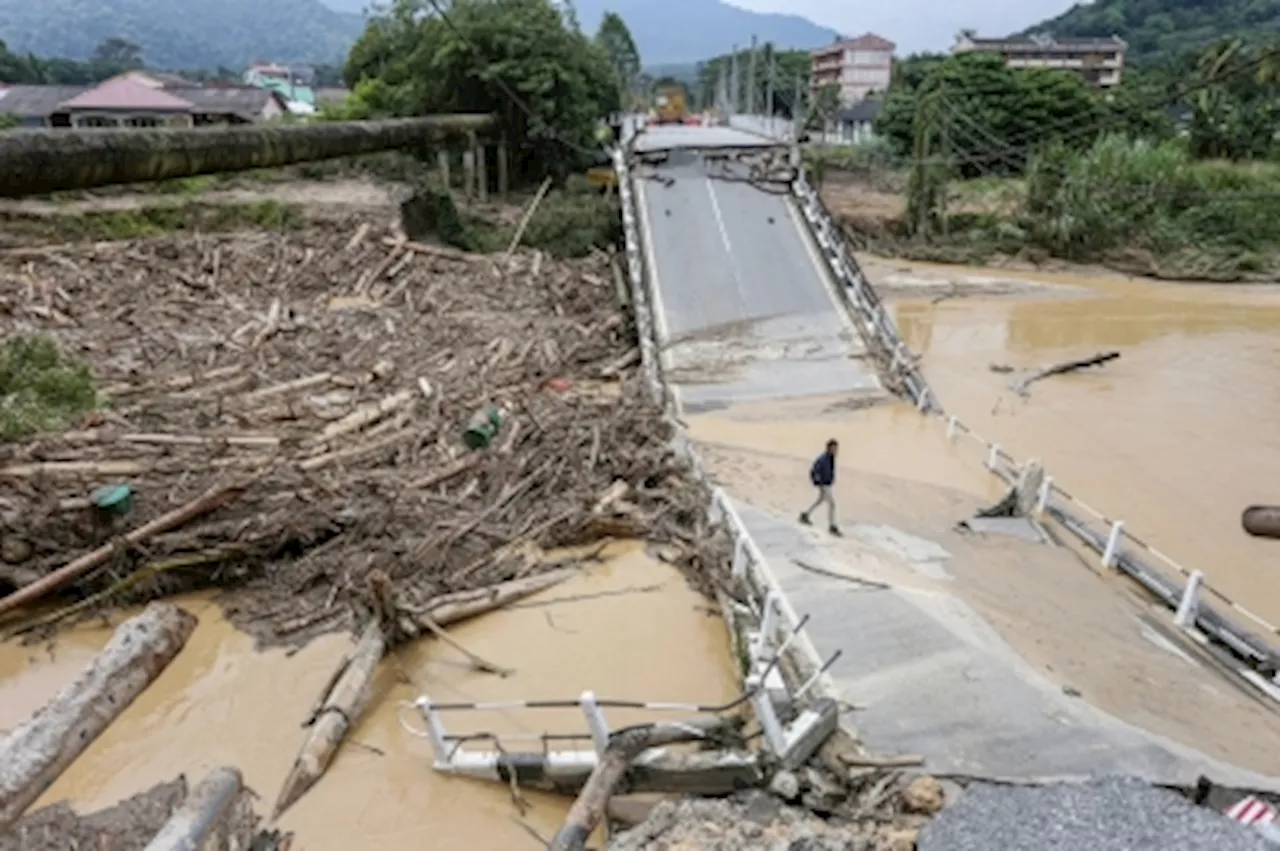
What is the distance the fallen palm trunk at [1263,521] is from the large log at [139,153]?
747 centimetres

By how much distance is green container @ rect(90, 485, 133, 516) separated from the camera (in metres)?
10.7

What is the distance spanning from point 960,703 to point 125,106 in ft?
164

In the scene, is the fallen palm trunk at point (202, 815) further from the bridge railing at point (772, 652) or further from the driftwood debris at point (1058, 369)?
the driftwood debris at point (1058, 369)

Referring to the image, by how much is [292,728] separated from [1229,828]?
25.0 ft

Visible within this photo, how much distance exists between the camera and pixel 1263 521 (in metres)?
3.75

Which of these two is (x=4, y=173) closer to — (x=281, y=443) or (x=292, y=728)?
(x=292, y=728)

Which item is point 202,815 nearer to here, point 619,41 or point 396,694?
point 396,694

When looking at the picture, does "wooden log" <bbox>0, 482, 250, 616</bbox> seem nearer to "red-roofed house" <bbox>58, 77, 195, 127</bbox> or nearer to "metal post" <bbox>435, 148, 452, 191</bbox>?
"metal post" <bbox>435, 148, 452, 191</bbox>

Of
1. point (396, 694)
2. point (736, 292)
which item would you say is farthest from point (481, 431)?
point (736, 292)

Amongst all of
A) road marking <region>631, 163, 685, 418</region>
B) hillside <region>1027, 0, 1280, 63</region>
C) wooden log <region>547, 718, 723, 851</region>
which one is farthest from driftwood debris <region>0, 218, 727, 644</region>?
hillside <region>1027, 0, 1280, 63</region>

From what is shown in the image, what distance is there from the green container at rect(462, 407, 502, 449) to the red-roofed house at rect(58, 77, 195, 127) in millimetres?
35706

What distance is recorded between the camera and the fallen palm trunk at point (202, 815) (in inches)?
254

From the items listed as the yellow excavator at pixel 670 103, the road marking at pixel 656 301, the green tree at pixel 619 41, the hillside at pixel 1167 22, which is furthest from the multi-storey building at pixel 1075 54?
the road marking at pixel 656 301

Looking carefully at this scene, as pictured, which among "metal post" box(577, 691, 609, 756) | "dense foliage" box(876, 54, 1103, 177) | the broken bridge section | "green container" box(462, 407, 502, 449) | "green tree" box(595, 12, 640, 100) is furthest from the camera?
"green tree" box(595, 12, 640, 100)
